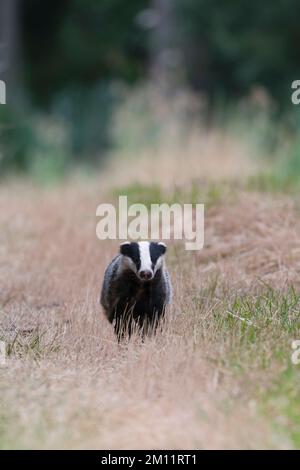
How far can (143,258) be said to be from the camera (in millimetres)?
7398

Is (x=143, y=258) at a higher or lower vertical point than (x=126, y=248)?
lower

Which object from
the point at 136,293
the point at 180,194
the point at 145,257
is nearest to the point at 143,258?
the point at 145,257

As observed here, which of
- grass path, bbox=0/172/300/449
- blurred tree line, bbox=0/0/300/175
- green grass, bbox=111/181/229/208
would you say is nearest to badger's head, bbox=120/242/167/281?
grass path, bbox=0/172/300/449

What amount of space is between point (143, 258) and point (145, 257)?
0.7 inches

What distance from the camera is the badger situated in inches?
297

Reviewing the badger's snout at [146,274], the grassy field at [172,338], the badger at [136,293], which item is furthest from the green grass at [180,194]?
the badger's snout at [146,274]

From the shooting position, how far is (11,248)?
11.4 m

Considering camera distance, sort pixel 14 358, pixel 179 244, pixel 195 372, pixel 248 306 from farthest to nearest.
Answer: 1. pixel 179 244
2. pixel 248 306
3. pixel 14 358
4. pixel 195 372

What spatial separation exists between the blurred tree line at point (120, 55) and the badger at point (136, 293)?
408 inches

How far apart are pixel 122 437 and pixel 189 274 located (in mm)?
3682

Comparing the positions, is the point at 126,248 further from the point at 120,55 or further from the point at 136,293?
the point at 120,55

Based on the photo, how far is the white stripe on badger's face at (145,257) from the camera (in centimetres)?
730

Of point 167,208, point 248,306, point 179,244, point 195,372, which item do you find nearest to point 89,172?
point 167,208

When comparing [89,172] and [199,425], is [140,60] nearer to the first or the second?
[89,172]
